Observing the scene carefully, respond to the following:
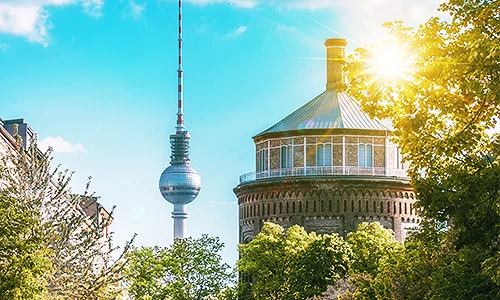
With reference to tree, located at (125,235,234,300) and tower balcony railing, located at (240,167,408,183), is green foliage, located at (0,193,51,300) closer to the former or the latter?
tree, located at (125,235,234,300)

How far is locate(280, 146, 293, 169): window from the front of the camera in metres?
105

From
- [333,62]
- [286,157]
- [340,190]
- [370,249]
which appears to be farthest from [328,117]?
[370,249]

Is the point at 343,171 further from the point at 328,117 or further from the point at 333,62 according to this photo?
the point at 333,62

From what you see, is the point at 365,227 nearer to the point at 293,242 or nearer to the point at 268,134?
the point at 293,242

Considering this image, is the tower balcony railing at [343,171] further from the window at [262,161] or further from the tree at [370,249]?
the tree at [370,249]

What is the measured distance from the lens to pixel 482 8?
31031 mm

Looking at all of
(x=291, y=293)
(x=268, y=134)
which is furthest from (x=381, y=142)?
(x=291, y=293)

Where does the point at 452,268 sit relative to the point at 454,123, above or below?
below

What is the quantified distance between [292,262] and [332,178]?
758 inches

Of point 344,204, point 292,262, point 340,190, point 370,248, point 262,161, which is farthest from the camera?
point 262,161

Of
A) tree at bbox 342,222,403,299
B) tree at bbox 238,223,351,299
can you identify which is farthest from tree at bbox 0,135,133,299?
tree at bbox 238,223,351,299

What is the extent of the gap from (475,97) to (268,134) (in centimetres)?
7603

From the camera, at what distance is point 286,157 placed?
4163 inches

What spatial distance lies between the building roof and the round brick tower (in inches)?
3.0
